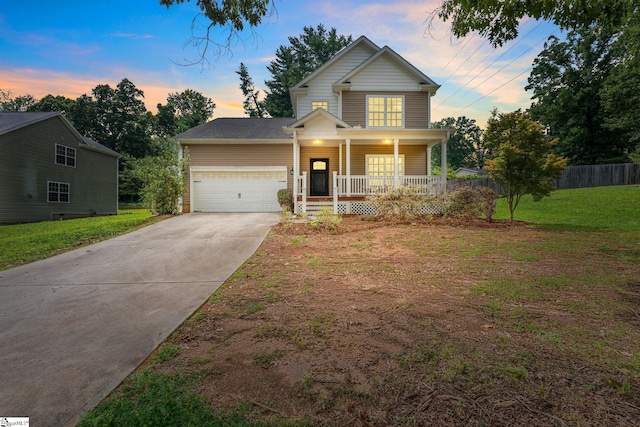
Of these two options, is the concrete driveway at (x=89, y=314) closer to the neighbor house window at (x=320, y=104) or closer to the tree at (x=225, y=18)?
the tree at (x=225, y=18)

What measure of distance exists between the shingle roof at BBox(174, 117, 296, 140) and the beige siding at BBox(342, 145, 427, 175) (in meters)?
3.67

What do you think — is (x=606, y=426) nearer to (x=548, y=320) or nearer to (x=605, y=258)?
(x=548, y=320)

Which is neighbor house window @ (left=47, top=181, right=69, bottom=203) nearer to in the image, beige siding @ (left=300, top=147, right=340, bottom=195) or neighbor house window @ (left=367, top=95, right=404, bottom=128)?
beige siding @ (left=300, top=147, right=340, bottom=195)

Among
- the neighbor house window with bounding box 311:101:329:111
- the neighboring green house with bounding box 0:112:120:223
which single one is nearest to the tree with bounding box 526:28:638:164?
the neighbor house window with bounding box 311:101:329:111

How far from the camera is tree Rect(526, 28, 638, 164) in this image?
91.0ft

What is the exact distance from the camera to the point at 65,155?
1933 cm

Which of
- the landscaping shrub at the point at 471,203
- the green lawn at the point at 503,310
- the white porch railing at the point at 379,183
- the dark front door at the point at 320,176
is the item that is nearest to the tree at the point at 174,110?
the dark front door at the point at 320,176

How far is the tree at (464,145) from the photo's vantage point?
62562mm

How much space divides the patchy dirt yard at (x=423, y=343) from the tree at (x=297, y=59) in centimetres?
3111

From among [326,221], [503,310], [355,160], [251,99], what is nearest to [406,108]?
[355,160]

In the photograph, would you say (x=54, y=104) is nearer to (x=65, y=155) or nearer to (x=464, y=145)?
(x=65, y=155)

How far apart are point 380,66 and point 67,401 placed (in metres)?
16.6

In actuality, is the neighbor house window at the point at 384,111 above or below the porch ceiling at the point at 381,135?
above

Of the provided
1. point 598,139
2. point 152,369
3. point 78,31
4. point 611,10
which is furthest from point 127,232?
point 598,139
